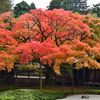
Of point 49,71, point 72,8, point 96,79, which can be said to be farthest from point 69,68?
point 72,8

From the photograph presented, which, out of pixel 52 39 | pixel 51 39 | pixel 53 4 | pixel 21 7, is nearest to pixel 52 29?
pixel 51 39

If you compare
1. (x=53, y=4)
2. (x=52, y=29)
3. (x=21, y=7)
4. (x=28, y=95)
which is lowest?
(x=28, y=95)

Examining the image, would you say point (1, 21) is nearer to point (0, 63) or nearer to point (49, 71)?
point (0, 63)

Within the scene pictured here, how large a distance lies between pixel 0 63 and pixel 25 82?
8.42 m

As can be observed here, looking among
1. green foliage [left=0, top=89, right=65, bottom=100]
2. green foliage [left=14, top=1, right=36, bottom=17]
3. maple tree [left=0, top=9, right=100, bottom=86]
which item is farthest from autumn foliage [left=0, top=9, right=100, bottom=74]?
green foliage [left=14, top=1, right=36, bottom=17]

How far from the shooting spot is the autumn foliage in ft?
38.7

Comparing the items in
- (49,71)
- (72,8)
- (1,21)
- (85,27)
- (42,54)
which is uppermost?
(72,8)

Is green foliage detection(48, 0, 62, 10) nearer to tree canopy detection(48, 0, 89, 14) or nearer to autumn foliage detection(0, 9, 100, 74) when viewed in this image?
tree canopy detection(48, 0, 89, 14)

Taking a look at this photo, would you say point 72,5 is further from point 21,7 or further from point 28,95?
point 28,95

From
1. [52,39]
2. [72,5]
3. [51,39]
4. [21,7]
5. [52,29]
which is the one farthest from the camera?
[72,5]

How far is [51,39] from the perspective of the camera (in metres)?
15.3

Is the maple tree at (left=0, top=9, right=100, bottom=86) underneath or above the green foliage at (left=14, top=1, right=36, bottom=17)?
underneath

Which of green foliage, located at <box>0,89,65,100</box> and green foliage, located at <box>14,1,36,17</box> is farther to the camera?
green foliage, located at <box>14,1,36,17</box>

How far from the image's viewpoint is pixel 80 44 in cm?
1184
